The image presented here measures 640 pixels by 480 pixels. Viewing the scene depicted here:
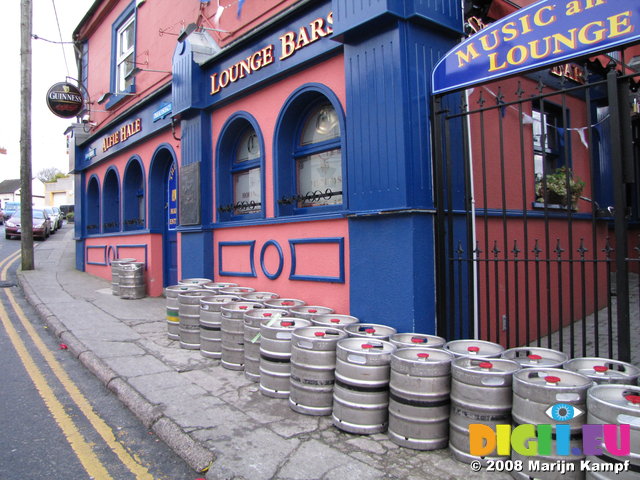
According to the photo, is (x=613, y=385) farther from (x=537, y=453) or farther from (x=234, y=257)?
(x=234, y=257)

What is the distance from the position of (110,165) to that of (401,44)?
11010 mm

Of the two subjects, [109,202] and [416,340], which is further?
[109,202]

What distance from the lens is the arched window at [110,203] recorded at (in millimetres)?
13656

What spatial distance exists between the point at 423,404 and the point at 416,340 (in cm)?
84

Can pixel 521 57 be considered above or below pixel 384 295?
above

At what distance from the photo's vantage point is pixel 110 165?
13.2 metres

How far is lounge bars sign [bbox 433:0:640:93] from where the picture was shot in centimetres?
344

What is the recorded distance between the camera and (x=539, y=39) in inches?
151

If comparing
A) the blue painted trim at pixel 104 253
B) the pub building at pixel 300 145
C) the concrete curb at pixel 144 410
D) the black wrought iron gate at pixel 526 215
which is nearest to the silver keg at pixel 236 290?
the pub building at pixel 300 145

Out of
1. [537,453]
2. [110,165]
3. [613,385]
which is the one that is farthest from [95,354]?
[110,165]

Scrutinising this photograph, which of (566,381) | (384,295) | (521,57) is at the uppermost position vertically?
(521,57)

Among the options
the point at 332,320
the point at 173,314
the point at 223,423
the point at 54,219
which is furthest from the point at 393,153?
the point at 54,219

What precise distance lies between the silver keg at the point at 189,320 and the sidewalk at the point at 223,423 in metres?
0.13

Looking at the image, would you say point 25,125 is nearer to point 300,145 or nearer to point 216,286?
point 216,286
